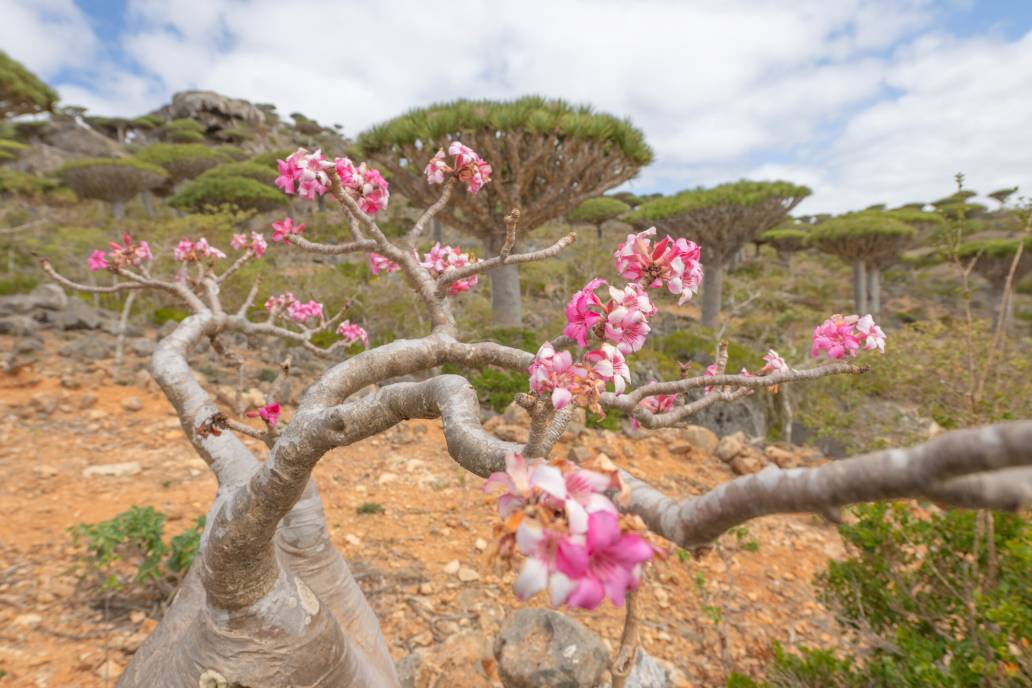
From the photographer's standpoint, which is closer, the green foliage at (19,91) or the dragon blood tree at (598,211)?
the green foliage at (19,91)

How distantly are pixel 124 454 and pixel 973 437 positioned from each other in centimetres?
721

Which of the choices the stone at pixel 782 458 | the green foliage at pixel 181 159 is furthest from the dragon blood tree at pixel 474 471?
the green foliage at pixel 181 159

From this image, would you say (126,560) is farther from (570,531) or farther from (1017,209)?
(1017,209)

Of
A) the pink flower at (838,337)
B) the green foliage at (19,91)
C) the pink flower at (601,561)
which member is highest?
the green foliage at (19,91)

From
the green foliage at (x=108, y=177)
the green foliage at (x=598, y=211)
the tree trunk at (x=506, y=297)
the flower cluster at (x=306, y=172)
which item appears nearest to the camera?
the flower cluster at (x=306, y=172)

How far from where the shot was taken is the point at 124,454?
18.4ft

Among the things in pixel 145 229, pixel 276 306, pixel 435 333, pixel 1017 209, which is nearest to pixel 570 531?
pixel 435 333

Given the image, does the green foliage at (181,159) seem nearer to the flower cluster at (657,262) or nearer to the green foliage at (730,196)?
the green foliage at (730,196)

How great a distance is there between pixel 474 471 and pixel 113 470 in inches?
237

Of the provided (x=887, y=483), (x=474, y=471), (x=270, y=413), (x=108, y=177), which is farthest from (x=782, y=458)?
(x=108, y=177)

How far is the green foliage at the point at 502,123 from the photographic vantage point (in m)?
9.39

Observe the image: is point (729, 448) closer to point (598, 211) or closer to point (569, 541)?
point (569, 541)

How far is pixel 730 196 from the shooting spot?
46.6ft

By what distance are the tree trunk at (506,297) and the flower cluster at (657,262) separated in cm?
850
